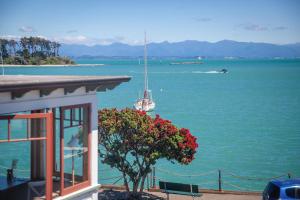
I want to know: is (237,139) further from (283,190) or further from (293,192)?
(283,190)

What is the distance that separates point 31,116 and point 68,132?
1517 millimetres

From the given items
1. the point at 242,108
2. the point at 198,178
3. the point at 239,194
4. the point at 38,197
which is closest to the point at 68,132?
the point at 38,197

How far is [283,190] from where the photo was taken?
38.7 feet

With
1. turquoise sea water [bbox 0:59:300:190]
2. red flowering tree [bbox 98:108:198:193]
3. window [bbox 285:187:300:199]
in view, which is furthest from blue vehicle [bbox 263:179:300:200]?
turquoise sea water [bbox 0:59:300:190]

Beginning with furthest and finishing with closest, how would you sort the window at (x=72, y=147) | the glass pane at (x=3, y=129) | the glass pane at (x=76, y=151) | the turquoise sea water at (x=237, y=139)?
the turquoise sea water at (x=237, y=139) → the glass pane at (x=76, y=151) → the window at (x=72, y=147) → the glass pane at (x=3, y=129)

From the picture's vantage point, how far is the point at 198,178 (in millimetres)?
25578

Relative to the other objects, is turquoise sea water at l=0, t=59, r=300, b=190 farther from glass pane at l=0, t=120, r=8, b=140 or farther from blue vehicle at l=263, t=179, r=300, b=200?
blue vehicle at l=263, t=179, r=300, b=200

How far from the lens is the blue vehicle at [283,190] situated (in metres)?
11.8

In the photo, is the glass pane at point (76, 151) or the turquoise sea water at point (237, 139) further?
the turquoise sea water at point (237, 139)

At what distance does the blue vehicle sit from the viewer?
11.8 m

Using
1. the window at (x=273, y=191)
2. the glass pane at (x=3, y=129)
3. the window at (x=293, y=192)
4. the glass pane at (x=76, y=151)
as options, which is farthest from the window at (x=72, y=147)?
the window at (x=293, y=192)

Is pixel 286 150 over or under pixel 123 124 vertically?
under

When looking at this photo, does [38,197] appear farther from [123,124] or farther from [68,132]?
[123,124]

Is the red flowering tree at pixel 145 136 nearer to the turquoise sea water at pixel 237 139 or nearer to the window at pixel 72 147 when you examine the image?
the window at pixel 72 147
